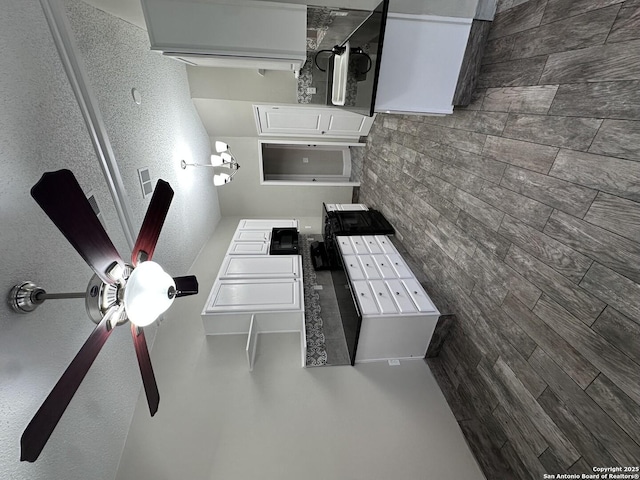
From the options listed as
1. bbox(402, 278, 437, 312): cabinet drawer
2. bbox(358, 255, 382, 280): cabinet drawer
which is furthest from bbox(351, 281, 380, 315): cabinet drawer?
bbox(402, 278, 437, 312): cabinet drawer

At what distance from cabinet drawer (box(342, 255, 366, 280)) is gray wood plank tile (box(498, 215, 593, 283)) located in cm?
126

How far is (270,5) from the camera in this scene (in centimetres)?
146

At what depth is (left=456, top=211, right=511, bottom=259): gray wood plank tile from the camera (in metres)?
1.57

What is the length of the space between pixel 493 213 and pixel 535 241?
0.33 meters

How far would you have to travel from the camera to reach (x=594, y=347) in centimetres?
110

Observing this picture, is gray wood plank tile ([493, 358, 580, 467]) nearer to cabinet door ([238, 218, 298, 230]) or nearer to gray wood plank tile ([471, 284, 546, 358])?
gray wood plank tile ([471, 284, 546, 358])

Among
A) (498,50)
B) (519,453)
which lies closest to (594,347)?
(519,453)

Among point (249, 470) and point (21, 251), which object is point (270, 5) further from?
point (249, 470)

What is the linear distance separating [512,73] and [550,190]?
745mm

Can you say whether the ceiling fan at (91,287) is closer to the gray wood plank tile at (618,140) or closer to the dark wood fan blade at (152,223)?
the dark wood fan blade at (152,223)

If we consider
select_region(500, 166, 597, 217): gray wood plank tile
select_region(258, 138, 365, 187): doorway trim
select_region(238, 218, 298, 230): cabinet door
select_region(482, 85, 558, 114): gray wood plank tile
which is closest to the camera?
select_region(500, 166, 597, 217): gray wood plank tile

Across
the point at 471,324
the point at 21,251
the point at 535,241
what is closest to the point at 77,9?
the point at 21,251

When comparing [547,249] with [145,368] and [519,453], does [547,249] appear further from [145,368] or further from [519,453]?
[145,368]

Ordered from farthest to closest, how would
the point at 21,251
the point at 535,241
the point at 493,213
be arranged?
the point at 493,213, the point at 535,241, the point at 21,251
